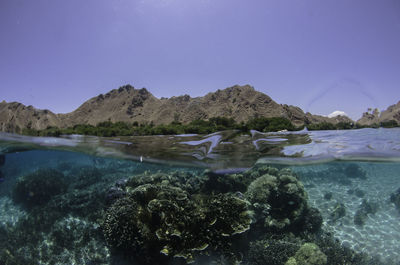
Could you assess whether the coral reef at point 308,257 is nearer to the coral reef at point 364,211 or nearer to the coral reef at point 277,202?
the coral reef at point 277,202

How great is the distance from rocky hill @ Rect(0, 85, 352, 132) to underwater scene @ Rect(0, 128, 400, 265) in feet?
8.10

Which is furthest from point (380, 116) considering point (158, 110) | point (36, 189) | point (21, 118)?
point (21, 118)

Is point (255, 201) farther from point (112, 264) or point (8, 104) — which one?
point (8, 104)

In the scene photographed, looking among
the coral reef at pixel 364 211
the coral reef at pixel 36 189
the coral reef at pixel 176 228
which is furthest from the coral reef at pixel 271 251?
the coral reef at pixel 36 189

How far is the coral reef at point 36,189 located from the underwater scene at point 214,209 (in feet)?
0.21

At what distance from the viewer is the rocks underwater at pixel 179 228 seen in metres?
6.07

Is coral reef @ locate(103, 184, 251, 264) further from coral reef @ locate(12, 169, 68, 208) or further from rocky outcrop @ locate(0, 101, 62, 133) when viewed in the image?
rocky outcrop @ locate(0, 101, 62, 133)

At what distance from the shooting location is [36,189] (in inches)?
485

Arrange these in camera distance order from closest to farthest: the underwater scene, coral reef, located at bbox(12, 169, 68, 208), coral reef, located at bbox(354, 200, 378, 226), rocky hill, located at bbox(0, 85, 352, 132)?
the underwater scene
coral reef, located at bbox(354, 200, 378, 226)
coral reef, located at bbox(12, 169, 68, 208)
rocky hill, located at bbox(0, 85, 352, 132)

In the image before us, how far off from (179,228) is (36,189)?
12617 millimetres

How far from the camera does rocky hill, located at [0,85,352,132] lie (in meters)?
13.9

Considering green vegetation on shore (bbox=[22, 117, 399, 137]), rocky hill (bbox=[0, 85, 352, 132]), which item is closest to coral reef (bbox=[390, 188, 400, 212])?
green vegetation on shore (bbox=[22, 117, 399, 137])

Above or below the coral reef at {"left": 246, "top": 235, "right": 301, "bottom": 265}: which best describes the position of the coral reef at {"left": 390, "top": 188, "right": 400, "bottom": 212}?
above

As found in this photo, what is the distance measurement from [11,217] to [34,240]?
4109 millimetres
